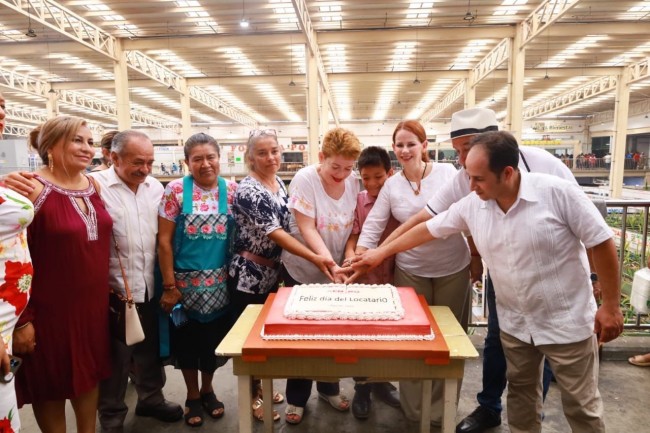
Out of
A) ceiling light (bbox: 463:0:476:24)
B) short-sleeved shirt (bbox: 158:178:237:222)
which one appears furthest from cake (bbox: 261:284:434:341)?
ceiling light (bbox: 463:0:476:24)

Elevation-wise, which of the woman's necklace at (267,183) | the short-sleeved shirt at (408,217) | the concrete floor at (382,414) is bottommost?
the concrete floor at (382,414)

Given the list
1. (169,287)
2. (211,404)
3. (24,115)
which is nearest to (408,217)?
(169,287)

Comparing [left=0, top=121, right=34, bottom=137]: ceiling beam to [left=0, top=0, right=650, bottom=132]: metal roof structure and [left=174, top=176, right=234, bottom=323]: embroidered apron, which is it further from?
[left=174, top=176, right=234, bottom=323]: embroidered apron

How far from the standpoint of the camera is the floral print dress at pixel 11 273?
1354 mm

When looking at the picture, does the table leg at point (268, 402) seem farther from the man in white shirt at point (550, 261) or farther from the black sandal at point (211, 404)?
the man in white shirt at point (550, 261)

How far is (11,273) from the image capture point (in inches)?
55.9

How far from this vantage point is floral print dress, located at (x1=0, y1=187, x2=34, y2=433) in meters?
1.35

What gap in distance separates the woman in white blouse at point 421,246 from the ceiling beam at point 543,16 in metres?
8.22

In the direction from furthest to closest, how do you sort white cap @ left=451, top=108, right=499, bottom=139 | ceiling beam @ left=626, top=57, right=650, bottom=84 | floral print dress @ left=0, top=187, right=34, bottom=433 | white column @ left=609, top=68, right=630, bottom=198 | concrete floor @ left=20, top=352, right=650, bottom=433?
white column @ left=609, top=68, right=630, bottom=198, ceiling beam @ left=626, top=57, right=650, bottom=84, concrete floor @ left=20, top=352, right=650, bottom=433, white cap @ left=451, top=108, right=499, bottom=139, floral print dress @ left=0, top=187, right=34, bottom=433

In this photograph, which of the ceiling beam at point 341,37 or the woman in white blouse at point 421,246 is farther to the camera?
the ceiling beam at point 341,37

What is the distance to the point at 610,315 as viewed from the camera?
5.41ft

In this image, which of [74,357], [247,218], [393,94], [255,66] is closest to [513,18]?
[255,66]

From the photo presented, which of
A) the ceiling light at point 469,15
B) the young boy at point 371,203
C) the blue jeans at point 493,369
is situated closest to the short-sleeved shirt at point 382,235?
the young boy at point 371,203

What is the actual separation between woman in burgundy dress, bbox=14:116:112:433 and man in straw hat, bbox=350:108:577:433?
4.71ft
